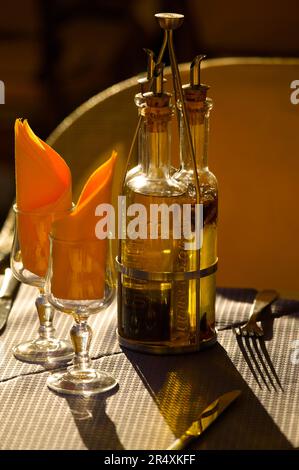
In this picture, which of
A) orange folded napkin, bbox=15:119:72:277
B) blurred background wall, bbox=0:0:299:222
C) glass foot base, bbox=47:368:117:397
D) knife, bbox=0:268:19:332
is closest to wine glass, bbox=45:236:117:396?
glass foot base, bbox=47:368:117:397

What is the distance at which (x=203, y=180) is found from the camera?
1284 mm

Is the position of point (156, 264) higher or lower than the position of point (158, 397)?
higher

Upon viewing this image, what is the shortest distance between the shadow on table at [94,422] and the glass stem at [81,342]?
0.06 metres

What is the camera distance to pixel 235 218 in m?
1.90

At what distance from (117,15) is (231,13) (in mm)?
528

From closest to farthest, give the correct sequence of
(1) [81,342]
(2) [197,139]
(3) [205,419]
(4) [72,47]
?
(3) [205,419] < (1) [81,342] < (2) [197,139] < (4) [72,47]

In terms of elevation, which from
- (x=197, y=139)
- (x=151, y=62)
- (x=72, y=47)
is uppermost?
(x=151, y=62)

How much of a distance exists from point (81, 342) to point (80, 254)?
112 mm

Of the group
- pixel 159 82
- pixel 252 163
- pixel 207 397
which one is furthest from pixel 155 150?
pixel 252 163

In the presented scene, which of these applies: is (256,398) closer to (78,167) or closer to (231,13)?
(78,167)

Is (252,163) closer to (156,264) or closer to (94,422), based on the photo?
(156,264)

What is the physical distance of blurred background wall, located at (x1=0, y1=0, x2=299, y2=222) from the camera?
422 centimetres

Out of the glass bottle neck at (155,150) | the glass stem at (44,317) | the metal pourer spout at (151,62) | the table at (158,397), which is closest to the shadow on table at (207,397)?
the table at (158,397)
